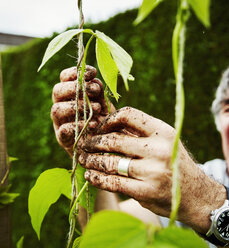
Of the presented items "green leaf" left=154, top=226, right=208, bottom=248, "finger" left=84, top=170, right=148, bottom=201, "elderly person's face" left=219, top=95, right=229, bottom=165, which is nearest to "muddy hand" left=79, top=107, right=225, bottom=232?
"finger" left=84, top=170, right=148, bottom=201

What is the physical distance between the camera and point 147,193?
0.61 m

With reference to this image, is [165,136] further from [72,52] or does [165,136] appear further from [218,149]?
[72,52]

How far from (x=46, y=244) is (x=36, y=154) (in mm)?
1048

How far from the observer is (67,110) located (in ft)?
2.43

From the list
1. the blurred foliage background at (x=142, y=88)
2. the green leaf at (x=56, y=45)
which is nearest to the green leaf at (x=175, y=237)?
the green leaf at (x=56, y=45)

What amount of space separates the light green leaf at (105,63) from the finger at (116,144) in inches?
4.6

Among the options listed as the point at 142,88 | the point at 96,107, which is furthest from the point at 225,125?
the point at 96,107

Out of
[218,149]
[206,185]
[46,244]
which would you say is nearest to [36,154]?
[46,244]

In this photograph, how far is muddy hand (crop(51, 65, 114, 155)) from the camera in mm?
715

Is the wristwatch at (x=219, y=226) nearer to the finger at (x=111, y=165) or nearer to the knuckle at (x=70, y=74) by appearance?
the finger at (x=111, y=165)

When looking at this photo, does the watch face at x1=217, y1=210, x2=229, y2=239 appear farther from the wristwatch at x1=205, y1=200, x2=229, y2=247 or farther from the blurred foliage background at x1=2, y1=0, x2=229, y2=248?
the blurred foliage background at x1=2, y1=0, x2=229, y2=248

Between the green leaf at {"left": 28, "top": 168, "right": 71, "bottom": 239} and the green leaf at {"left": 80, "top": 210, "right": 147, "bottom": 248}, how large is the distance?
355mm

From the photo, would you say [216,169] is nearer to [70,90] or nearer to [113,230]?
[70,90]

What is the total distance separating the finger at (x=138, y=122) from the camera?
603mm
